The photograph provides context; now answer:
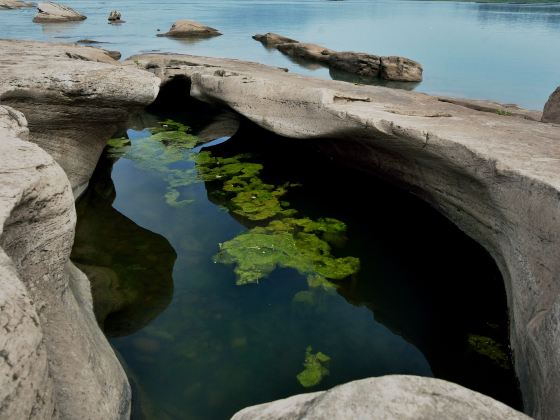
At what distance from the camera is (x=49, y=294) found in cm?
302

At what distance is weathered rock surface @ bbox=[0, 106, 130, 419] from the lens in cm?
199

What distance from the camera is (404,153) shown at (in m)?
6.10

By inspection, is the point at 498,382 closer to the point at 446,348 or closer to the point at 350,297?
the point at 446,348

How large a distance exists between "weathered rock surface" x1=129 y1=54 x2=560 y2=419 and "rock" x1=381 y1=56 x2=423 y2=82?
11.6 metres

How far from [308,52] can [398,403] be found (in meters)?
25.4

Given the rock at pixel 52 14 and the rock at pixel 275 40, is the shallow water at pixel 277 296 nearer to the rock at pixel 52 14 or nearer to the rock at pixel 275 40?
the rock at pixel 275 40

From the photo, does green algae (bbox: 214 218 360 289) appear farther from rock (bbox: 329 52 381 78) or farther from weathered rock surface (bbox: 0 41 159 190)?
rock (bbox: 329 52 381 78)

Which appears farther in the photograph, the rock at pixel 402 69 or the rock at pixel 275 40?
the rock at pixel 275 40

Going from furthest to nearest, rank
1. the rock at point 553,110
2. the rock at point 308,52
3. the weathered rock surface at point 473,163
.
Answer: the rock at point 308,52 → the rock at point 553,110 → the weathered rock surface at point 473,163

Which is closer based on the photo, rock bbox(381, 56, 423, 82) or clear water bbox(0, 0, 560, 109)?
clear water bbox(0, 0, 560, 109)

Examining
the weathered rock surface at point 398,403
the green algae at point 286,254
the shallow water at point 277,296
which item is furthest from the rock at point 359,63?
the weathered rock surface at point 398,403

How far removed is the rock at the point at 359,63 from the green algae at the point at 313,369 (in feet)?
60.7

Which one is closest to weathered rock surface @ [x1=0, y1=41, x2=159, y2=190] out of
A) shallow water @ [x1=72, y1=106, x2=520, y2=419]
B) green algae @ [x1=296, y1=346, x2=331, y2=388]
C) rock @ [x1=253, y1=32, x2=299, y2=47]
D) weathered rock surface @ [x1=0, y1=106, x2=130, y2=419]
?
Result: shallow water @ [x1=72, y1=106, x2=520, y2=419]

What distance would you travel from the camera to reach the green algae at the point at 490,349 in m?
4.10
